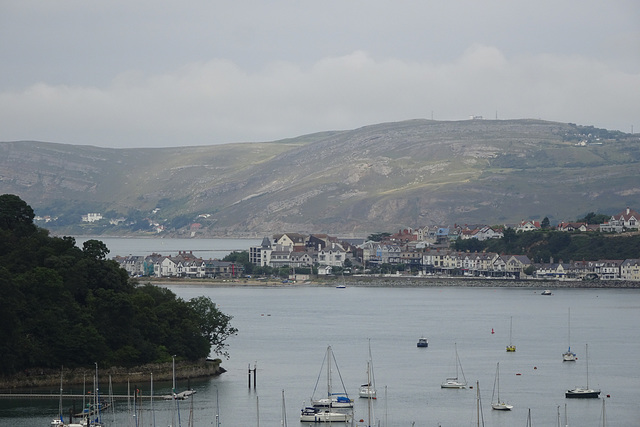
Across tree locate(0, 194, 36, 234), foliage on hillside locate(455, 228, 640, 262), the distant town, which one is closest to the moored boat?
tree locate(0, 194, 36, 234)

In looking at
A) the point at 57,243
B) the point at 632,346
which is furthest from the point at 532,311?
the point at 57,243

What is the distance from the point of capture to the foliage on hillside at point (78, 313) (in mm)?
44000

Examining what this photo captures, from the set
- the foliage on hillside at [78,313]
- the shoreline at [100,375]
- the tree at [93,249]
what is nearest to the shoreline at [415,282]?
the tree at [93,249]

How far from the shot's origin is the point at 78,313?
4591 cm

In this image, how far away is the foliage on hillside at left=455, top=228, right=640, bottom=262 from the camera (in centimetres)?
12625

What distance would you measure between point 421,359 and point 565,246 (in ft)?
253

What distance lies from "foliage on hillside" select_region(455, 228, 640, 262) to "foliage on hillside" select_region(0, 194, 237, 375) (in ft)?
264

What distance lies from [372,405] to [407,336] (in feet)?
81.7

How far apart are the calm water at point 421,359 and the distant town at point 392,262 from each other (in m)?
22.9

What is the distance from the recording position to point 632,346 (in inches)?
2391

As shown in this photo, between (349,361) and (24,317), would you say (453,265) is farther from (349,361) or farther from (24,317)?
(24,317)

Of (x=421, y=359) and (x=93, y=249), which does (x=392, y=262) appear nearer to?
(x=421, y=359)

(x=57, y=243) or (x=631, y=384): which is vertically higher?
(x=57, y=243)

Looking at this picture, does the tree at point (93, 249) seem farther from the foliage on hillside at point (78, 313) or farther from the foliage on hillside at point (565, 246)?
the foliage on hillside at point (565, 246)
